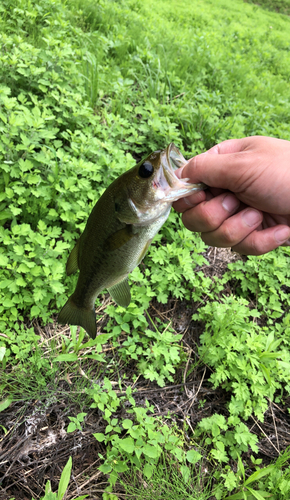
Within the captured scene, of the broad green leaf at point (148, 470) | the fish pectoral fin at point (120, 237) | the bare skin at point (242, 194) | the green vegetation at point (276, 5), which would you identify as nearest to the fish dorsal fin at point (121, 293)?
the fish pectoral fin at point (120, 237)

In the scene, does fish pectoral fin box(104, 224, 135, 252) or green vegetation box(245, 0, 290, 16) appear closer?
fish pectoral fin box(104, 224, 135, 252)

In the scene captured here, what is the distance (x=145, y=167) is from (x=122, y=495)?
2.34 metres

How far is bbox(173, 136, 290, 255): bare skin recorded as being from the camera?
1.74 m

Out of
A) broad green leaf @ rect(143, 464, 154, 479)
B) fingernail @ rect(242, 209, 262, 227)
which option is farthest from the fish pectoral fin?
broad green leaf @ rect(143, 464, 154, 479)

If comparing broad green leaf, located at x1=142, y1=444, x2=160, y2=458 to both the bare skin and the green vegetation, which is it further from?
the green vegetation

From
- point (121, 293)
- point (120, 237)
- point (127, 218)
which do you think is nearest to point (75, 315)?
point (121, 293)

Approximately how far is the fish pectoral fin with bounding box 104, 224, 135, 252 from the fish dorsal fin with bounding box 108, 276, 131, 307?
404mm

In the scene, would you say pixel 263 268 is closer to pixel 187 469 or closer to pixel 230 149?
pixel 230 149

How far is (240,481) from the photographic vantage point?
2.54m

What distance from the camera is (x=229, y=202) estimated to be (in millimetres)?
1960

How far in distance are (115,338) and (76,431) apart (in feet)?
2.73

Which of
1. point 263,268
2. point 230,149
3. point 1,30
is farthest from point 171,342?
point 1,30

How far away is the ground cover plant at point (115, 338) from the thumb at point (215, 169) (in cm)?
140

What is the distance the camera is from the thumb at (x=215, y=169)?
5.66 feet
